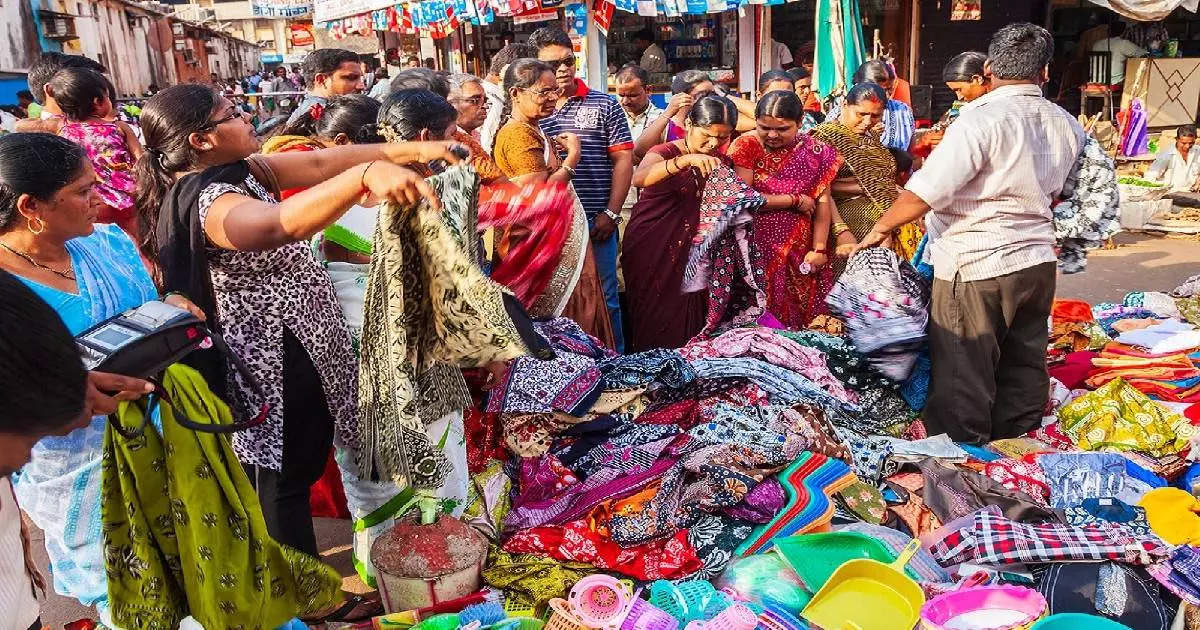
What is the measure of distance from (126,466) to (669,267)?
294 centimetres

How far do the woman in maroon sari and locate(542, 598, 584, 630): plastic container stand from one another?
2186 mm

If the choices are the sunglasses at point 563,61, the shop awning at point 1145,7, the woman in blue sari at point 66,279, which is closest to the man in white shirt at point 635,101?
the sunglasses at point 563,61

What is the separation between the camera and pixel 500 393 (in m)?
3.24

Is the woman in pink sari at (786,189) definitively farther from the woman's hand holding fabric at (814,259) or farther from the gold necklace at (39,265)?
the gold necklace at (39,265)

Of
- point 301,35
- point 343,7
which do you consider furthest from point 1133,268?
point 301,35

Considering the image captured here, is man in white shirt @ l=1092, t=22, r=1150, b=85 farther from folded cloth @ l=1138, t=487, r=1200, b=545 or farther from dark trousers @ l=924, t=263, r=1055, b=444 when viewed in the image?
folded cloth @ l=1138, t=487, r=1200, b=545

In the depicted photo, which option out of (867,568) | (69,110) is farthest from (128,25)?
(867,568)

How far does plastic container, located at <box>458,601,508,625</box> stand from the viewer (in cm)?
247

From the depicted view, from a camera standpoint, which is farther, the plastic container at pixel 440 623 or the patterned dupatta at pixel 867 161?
the patterned dupatta at pixel 867 161

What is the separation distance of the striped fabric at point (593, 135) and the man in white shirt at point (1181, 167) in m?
7.25

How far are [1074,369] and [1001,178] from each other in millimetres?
1460

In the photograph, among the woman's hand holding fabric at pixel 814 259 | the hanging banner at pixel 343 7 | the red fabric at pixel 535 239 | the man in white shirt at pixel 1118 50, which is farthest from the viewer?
the hanging banner at pixel 343 7

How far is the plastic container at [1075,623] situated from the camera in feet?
7.20

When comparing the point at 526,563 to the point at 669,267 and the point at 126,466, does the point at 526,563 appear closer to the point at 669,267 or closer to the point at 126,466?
the point at 126,466
